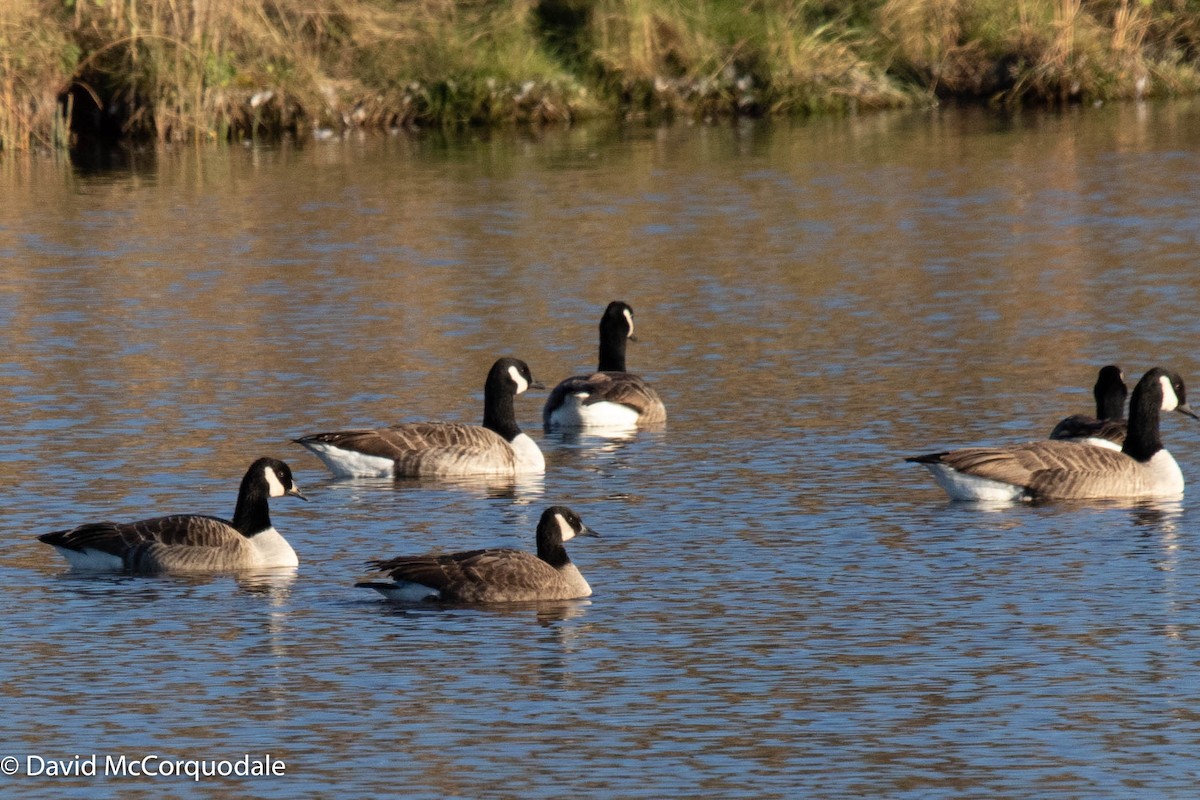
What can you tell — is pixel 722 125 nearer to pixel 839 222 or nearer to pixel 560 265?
pixel 839 222

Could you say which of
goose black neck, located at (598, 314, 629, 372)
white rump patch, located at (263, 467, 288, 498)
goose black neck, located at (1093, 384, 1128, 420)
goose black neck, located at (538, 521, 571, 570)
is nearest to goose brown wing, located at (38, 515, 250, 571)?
white rump patch, located at (263, 467, 288, 498)

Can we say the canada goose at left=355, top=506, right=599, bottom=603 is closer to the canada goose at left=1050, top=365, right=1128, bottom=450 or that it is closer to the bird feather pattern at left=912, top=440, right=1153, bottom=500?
the bird feather pattern at left=912, top=440, right=1153, bottom=500

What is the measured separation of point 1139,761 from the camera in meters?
10.5

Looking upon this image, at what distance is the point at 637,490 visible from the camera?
57.3 ft

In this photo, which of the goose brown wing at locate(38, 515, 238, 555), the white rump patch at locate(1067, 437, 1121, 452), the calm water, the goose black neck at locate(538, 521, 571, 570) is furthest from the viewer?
the white rump patch at locate(1067, 437, 1121, 452)

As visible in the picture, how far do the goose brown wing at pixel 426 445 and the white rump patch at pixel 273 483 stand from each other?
2780 mm

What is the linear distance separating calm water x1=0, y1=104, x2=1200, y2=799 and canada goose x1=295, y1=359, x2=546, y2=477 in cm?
28

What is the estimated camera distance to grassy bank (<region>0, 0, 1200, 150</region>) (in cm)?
4469

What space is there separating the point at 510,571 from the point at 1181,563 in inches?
173

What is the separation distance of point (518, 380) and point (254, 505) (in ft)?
15.6

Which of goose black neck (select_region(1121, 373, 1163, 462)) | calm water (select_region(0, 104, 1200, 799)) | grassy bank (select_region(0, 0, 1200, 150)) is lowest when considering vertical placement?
calm water (select_region(0, 104, 1200, 799))

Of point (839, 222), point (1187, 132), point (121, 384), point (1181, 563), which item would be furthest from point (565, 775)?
point (1187, 132)

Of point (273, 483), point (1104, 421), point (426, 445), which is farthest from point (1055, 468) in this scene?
point (273, 483)

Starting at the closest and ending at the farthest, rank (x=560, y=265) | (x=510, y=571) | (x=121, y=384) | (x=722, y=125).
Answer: (x=510, y=571)
(x=121, y=384)
(x=560, y=265)
(x=722, y=125)
